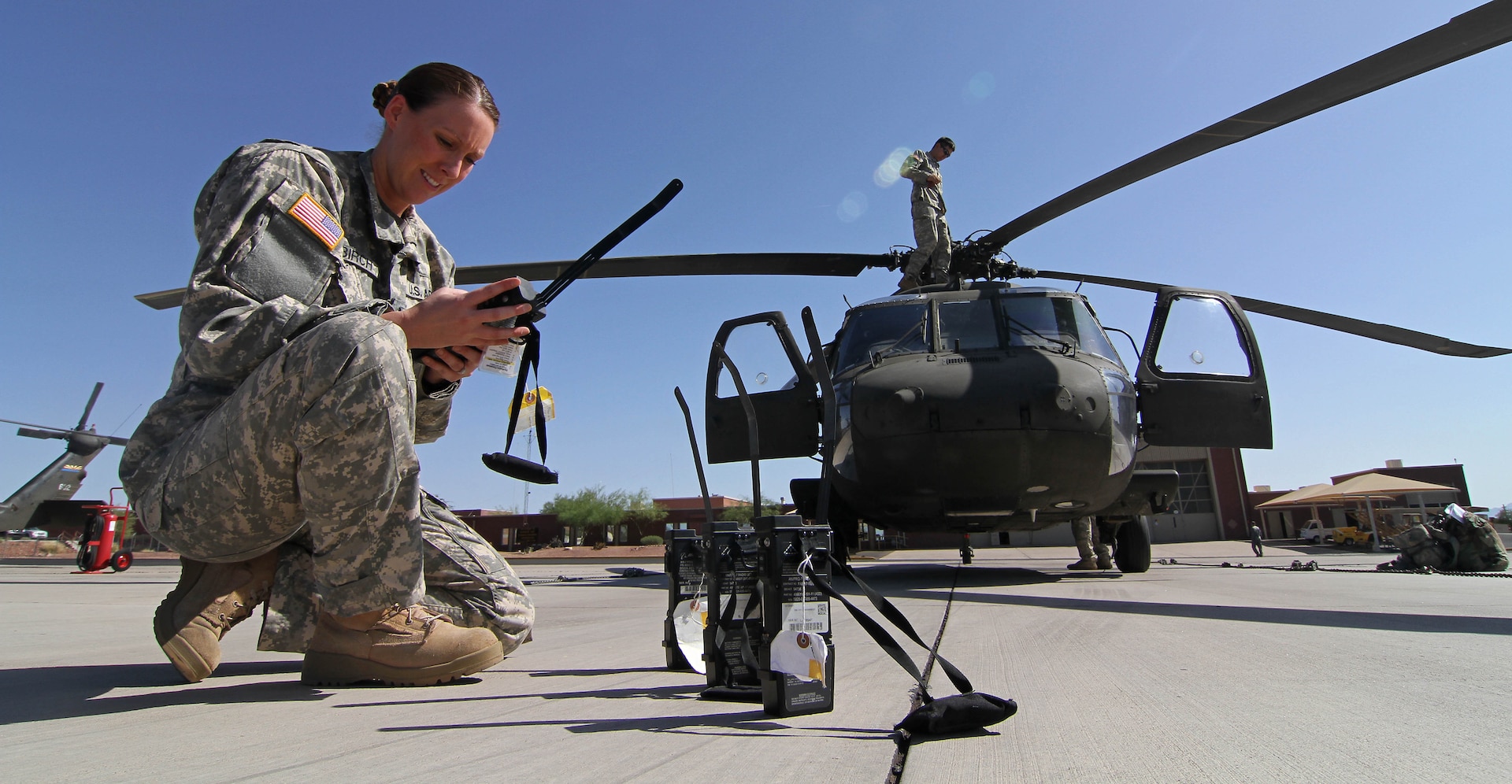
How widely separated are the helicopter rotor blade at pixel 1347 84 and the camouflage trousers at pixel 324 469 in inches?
161

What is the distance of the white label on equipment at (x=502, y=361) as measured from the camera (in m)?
1.84

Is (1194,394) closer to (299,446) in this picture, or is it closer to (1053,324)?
(1053,324)

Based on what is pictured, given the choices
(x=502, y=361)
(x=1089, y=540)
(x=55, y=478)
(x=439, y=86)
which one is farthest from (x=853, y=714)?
(x=55, y=478)

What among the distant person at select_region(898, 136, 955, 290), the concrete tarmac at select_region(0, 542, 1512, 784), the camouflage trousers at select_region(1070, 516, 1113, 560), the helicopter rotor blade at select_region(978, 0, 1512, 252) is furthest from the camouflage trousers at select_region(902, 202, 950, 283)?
the concrete tarmac at select_region(0, 542, 1512, 784)

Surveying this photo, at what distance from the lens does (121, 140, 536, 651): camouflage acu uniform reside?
1.34 metres

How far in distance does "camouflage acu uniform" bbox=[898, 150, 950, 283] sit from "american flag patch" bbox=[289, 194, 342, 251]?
17.1ft

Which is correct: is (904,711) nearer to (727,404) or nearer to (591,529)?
(727,404)

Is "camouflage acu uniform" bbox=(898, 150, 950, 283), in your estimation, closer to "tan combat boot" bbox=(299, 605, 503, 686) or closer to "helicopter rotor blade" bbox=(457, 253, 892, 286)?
"helicopter rotor blade" bbox=(457, 253, 892, 286)

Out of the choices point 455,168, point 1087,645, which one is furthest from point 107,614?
point 1087,645

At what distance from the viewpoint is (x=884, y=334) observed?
4.96 metres

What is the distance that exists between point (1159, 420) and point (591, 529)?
3885cm

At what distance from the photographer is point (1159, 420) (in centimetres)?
460

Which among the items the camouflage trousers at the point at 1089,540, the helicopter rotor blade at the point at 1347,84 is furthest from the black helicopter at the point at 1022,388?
the camouflage trousers at the point at 1089,540

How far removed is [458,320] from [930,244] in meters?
5.39
